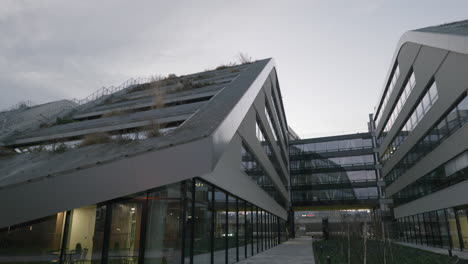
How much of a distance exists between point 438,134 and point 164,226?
2721 cm

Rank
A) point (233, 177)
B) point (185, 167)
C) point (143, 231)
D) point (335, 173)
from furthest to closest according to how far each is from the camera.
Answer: point (335, 173), point (233, 177), point (143, 231), point (185, 167)

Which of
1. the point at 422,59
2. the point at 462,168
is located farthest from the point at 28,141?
the point at 422,59

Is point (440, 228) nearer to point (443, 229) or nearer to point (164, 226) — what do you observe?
point (443, 229)

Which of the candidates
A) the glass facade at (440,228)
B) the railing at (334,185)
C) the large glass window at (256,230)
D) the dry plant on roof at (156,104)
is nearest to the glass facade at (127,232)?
the dry plant on roof at (156,104)

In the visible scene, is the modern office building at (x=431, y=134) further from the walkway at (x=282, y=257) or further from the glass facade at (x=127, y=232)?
the glass facade at (x=127, y=232)

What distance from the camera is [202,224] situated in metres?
12.2

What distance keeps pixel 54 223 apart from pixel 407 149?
39.0 m

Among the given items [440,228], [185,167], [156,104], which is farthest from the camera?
[440,228]

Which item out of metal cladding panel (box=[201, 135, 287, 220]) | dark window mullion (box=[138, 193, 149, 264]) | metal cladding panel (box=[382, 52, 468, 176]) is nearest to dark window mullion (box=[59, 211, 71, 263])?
dark window mullion (box=[138, 193, 149, 264])

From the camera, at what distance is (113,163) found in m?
7.33

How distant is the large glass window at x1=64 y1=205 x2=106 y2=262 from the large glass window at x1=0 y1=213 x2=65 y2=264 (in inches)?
10.0

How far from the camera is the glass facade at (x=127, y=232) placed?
7.63m

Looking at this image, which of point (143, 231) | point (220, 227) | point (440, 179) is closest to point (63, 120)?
point (220, 227)

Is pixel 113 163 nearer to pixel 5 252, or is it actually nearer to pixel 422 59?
pixel 5 252
